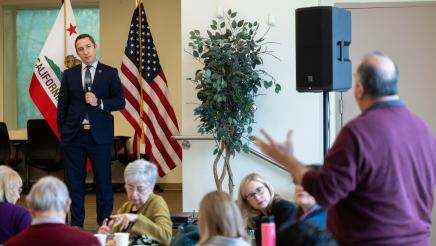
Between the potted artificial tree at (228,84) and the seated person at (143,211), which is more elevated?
the potted artificial tree at (228,84)

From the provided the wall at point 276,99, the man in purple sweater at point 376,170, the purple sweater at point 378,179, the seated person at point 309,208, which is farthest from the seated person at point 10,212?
the wall at point 276,99

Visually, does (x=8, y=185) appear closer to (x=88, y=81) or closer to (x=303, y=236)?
(x=303, y=236)

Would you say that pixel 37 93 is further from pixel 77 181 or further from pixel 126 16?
pixel 126 16

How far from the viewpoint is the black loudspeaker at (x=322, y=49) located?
207 inches

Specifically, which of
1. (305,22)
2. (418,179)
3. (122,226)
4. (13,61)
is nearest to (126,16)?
(13,61)

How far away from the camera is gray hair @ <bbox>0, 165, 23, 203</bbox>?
12.4ft

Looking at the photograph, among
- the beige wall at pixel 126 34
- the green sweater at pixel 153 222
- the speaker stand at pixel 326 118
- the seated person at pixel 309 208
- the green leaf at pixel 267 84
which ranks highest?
the beige wall at pixel 126 34

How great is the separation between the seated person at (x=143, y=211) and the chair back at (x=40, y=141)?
19.7ft

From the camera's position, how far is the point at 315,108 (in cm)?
688

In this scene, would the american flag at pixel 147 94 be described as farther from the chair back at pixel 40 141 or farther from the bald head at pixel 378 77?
the bald head at pixel 378 77

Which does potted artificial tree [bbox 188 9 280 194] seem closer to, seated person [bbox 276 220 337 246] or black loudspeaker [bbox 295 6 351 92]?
black loudspeaker [bbox 295 6 351 92]

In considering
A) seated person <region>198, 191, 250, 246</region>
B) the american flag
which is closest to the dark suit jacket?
the american flag

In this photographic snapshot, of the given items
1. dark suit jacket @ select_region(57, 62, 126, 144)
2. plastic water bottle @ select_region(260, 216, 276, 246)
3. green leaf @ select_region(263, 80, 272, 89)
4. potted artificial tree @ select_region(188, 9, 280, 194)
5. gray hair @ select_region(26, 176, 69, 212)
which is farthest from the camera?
green leaf @ select_region(263, 80, 272, 89)

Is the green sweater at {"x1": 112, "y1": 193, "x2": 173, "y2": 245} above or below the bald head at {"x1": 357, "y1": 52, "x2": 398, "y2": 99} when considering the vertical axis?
below
